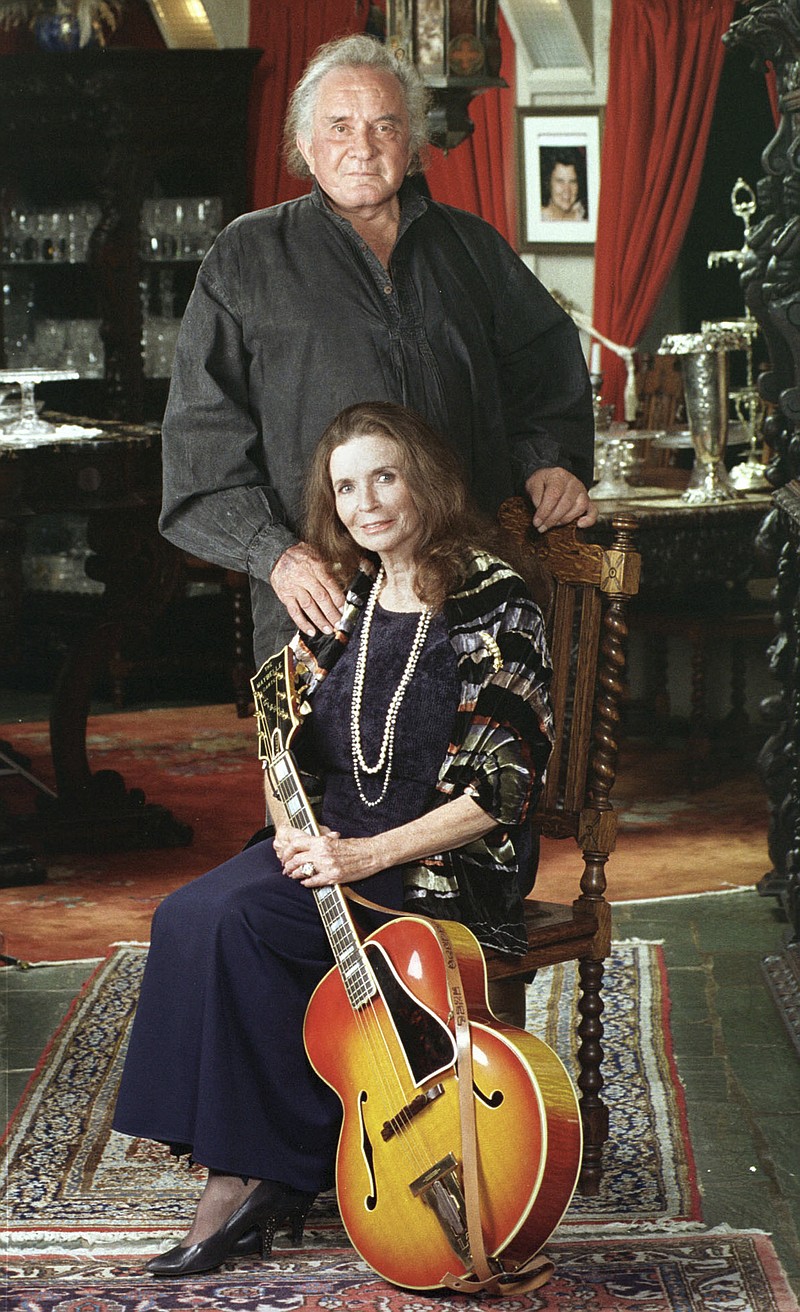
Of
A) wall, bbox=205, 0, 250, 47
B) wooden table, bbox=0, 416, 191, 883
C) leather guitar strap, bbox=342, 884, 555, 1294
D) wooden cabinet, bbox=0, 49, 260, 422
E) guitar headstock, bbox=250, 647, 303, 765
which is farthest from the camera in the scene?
wall, bbox=205, 0, 250, 47

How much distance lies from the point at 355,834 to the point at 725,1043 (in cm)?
126

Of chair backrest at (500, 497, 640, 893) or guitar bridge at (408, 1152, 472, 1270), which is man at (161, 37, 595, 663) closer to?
chair backrest at (500, 497, 640, 893)

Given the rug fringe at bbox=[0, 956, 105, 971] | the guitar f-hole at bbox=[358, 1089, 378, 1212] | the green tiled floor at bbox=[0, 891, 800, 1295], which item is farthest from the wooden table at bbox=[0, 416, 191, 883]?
the guitar f-hole at bbox=[358, 1089, 378, 1212]

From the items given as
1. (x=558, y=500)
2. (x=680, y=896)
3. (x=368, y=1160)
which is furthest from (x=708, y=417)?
(x=368, y=1160)

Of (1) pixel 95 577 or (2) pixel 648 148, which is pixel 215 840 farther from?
(2) pixel 648 148

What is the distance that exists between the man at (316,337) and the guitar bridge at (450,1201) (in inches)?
36.2

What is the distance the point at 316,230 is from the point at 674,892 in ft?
7.68

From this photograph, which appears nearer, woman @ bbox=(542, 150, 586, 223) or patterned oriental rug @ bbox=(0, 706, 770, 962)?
patterned oriental rug @ bbox=(0, 706, 770, 962)

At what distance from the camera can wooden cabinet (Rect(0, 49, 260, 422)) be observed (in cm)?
696

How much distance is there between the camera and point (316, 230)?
9.42 ft

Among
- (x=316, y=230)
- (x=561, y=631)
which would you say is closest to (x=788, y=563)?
(x=561, y=631)

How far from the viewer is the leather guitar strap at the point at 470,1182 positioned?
232 centimetres

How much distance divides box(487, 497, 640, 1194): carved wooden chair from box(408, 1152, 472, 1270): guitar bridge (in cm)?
52

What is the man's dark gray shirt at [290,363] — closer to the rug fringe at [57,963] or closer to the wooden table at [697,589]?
the rug fringe at [57,963]
